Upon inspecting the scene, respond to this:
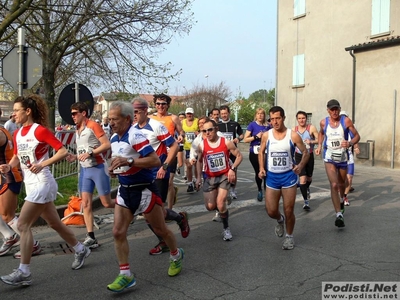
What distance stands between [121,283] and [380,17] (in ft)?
60.9

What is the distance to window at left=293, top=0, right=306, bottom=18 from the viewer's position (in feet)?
77.9

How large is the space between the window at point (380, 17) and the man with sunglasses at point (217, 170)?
15.3m

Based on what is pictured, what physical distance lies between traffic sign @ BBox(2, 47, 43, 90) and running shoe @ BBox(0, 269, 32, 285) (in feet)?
15.8

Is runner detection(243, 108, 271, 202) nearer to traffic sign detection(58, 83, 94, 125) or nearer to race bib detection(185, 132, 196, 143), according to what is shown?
race bib detection(185, 132, 196, 143)

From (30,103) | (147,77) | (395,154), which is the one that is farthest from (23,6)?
(395,154)

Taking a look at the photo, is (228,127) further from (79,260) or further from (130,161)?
(130,161)

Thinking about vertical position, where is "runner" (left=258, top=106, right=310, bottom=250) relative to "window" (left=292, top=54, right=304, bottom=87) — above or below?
below

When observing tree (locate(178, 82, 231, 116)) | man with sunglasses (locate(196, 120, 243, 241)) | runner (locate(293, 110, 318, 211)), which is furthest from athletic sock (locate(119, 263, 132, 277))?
tree (locate(178, 82, 231, 116))

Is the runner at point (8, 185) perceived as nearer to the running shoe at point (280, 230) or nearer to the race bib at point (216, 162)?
the race bib at point (216, 162)

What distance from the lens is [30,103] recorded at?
5.05 metres

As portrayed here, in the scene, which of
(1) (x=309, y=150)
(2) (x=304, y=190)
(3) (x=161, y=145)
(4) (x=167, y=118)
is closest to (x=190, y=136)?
(1) (x=309, y=150)

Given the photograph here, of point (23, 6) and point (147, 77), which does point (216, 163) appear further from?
point (147, 77)

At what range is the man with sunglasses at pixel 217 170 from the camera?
6.53 meters

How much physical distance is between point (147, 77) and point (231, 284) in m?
12.4
